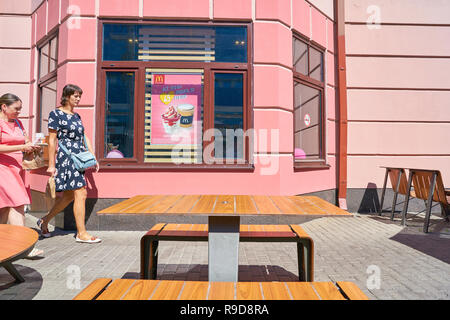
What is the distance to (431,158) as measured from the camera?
7078 millimetres

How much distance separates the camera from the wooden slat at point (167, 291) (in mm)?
1312

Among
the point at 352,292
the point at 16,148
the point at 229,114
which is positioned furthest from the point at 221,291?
the point at 229,114

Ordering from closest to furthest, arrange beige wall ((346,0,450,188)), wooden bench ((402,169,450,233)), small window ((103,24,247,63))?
wooden bench ((402,169,450,233))
small window ((103,24,247,63))
beige wall ((346,0,450,188))

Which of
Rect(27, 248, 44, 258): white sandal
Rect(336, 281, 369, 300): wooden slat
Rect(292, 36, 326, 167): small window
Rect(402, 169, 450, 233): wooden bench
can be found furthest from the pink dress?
Rect(402, 169, 450, 233): wooden bench

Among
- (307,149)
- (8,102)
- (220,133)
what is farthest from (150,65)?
(307,149)

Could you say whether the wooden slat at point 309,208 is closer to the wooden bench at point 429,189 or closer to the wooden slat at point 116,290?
the wooden slat at point 116,290

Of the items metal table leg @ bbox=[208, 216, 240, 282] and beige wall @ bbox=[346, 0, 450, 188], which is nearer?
metal table leg @ bbox=[208, 216, 240, 282]

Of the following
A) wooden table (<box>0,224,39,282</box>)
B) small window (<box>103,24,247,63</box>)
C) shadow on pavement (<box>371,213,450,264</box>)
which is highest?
small window (<box>103,24,247,63</box>)

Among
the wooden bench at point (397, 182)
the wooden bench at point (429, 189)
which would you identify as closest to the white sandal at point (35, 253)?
the wooden bench at point (429, 189)

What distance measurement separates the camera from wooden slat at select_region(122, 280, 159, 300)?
1.30 meters

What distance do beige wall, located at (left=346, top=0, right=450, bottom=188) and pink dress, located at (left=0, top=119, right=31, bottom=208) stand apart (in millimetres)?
6368

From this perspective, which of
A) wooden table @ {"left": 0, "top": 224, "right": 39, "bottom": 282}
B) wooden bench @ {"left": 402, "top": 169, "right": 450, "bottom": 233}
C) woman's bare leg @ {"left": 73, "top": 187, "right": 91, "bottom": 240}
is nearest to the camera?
wooden table @ {"left": 0, "top": 224, "right": 39, "bottom": 282}

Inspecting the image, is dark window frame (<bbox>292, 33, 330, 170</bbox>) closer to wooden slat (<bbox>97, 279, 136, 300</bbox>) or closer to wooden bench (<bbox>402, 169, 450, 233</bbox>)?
wooden bench (<bbox>402, 169, 450, 233</bbox>)

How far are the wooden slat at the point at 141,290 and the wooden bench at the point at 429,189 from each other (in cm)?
506
